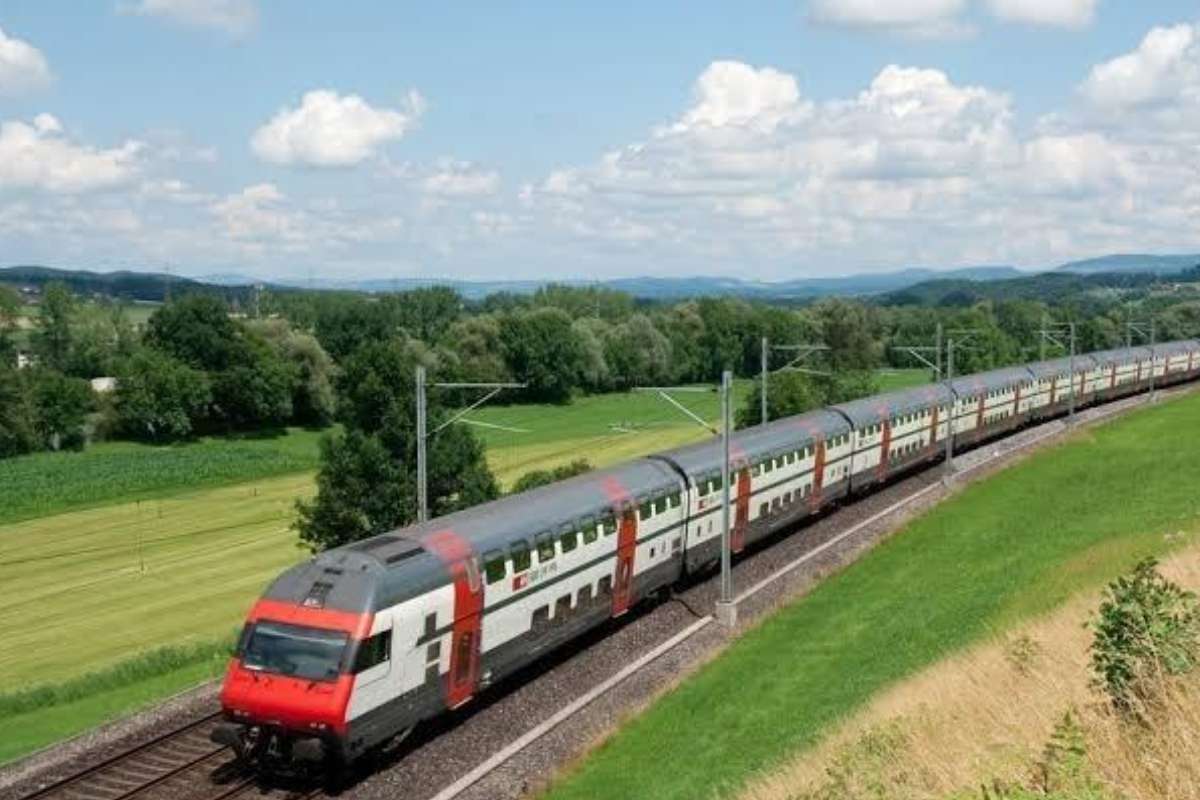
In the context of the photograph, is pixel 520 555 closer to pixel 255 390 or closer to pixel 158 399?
pixel 158 399

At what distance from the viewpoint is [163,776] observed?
2373 cm

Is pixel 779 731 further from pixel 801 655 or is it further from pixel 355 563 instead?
pixel 355 563

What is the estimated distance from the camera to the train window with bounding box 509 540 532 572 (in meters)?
27.5

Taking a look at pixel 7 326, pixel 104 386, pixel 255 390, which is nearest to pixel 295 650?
pixel 255 390

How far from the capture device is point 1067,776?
38.3ft

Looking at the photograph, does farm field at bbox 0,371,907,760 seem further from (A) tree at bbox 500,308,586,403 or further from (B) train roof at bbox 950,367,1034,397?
(B) train roof at bbox 950,367,1034,397

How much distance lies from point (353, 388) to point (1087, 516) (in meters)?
30.6

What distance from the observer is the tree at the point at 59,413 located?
11431 cm

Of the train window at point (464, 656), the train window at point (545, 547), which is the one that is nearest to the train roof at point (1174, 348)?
the train window at point (545, 547)

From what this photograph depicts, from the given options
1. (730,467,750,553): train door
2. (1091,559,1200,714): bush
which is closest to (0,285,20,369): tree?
(730,467,750,553): train door

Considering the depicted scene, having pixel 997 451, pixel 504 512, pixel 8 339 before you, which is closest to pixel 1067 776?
pixel 504 512

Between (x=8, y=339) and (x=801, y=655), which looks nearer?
(x=801, y=655)

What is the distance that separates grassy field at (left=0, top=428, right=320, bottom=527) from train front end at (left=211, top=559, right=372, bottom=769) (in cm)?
6682

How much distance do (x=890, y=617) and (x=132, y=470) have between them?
80081 mm
